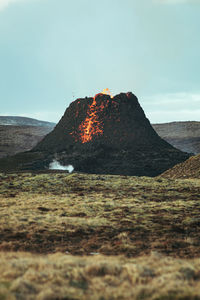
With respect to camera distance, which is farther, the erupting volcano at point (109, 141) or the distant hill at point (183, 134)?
the distant hill at point (183, 134)

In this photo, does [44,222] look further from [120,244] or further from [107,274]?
[107,274]

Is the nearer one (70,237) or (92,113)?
(70,237)

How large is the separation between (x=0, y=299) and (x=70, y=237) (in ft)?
32.7

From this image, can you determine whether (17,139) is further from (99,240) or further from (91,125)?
(99,240)

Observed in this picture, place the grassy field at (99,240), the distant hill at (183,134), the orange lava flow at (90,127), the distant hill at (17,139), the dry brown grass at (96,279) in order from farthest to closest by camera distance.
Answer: the distant hill at (183,134) → the distant hill at (17,139) → the orange lava flow at (90,127) → the grassy field at (99,240) → the dry brown grass at (96,279)

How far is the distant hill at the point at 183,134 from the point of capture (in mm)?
139750

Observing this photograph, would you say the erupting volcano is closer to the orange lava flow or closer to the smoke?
the orange lava flow

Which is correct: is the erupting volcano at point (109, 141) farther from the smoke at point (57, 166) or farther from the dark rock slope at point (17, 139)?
the dark rock slope at point (17, 139)

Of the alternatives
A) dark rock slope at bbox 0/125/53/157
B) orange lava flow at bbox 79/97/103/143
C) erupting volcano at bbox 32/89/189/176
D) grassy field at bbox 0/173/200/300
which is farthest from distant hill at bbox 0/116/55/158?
grassy field at bbox 0/173/200/300

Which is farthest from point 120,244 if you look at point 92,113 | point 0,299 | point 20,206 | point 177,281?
point 92,113

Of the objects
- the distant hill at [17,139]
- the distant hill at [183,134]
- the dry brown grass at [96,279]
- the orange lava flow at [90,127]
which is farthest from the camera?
the distant hill at [183,134]

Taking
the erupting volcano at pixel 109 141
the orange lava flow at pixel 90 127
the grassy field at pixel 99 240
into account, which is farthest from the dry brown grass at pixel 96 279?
the orange lava flow at pixel 90 127

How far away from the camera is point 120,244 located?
53.5ft

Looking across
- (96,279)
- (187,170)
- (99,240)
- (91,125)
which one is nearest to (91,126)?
(91,125)
